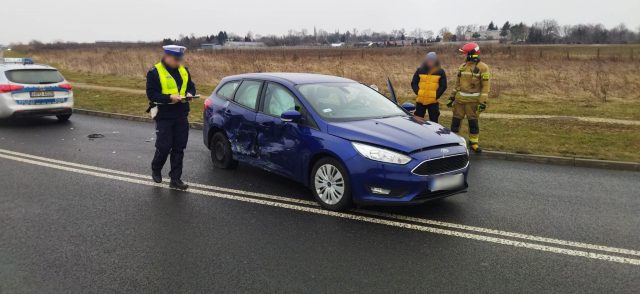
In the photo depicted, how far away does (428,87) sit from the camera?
938cm

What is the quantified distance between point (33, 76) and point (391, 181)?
1060cm

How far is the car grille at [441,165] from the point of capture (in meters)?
5.21

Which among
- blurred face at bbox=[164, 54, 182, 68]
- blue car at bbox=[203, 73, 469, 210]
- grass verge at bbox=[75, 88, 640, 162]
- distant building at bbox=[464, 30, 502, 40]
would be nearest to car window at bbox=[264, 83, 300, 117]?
blue car at bbox=[203, 73, 469, 210]

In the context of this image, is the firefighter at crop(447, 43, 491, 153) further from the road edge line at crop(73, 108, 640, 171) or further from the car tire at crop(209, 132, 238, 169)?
the car tire at crop(209, 132, 238, 169)

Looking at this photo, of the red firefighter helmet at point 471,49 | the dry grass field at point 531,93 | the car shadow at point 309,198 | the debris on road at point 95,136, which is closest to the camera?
the car shadow at point 309,198

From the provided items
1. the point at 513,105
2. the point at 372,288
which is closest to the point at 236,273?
the point at 372,288

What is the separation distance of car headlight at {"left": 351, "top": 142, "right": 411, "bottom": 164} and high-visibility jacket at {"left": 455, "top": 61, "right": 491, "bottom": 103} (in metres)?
4.38

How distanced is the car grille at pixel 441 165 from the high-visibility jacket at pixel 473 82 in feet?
12.1

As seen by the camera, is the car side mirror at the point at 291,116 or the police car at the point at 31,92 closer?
the car side mirror at the point at 291,116

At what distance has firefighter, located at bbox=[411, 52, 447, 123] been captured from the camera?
930 cm

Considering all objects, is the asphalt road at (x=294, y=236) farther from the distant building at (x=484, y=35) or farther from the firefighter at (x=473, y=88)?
the distant building at (x=484, y=35)

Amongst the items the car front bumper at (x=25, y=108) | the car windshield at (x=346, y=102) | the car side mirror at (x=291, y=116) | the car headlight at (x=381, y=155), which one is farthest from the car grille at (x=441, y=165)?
the car front bumper at (x=25, y=108)

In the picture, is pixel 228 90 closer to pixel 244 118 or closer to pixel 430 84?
pixel 244 118

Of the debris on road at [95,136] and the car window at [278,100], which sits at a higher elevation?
the car window at [278,100]
